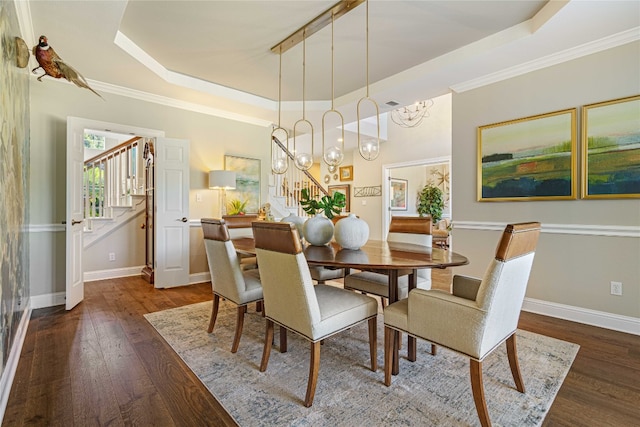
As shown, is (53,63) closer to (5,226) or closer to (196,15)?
(196,15)

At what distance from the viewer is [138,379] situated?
71.5 inches

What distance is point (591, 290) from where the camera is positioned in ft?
8.77

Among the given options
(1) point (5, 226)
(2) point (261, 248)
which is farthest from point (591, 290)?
(1) point (5, 226)

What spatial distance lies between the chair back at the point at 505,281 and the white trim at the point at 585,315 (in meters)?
1.77

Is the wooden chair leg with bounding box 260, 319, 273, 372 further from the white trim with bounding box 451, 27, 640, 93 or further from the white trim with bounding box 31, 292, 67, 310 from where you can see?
the white trim with bounding box 451, 27, 640, 93

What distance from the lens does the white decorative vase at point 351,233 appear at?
86.0 inches

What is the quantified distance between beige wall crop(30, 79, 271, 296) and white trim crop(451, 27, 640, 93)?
Answer: 328cm

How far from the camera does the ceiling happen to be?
91.0 inches

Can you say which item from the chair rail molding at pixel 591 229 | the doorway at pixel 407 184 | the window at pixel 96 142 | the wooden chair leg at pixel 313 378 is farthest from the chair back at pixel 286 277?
the window at pixel 96 142

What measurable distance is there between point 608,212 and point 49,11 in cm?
476

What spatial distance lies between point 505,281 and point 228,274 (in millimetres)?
1740

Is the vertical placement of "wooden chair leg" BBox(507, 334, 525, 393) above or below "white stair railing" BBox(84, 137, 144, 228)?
below

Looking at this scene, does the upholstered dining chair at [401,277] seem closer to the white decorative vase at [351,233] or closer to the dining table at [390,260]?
the dining table at [390,260]

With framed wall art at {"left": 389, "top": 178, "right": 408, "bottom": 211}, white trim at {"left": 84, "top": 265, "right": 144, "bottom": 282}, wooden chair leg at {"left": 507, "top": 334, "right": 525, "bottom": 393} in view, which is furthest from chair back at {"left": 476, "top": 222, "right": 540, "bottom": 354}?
framed wall art at {"left": 389, "top": 178, "right": 408, "bottom": 211}
